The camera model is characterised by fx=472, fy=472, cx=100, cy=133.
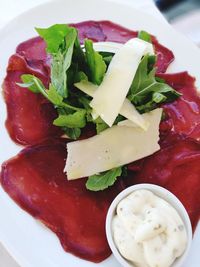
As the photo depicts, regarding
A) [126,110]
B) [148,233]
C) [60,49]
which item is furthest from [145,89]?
[148,233]

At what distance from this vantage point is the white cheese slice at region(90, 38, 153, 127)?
58.5 inches

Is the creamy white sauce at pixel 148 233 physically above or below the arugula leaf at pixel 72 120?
below

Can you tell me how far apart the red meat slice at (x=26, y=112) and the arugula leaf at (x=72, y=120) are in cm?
9

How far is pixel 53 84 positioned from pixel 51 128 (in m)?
0.17

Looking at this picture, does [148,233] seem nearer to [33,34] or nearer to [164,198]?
[164,198]

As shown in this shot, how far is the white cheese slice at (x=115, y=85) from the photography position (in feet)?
4.88

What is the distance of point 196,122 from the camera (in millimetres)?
1687

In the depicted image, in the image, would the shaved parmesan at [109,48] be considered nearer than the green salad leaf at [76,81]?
No

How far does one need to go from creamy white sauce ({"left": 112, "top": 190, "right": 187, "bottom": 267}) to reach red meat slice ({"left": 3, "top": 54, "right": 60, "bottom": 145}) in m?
0.43

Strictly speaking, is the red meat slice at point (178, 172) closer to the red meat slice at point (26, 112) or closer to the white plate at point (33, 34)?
the white plate at point (33, 34)

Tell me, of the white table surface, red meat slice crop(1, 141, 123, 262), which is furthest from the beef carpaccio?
the white table surface

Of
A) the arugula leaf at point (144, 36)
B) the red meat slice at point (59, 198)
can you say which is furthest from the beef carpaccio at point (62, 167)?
the arugula leaf at point (144, 36)

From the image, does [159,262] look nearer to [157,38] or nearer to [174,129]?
[174,129]

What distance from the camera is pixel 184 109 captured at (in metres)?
1.72
